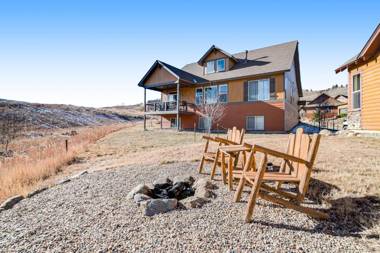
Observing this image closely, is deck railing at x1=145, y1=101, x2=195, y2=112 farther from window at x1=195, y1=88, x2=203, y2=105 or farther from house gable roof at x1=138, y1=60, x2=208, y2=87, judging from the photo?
house gable roof at x1=138, y1=60, x2=208, y2=87

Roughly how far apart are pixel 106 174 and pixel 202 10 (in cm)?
816

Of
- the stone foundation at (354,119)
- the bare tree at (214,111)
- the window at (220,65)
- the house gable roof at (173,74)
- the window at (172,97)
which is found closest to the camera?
the stone foundation at (354,119)

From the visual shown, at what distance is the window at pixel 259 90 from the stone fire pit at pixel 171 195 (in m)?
13.4

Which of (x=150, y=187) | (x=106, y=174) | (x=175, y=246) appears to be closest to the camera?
(x=175, y=246)

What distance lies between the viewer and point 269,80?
15906mm

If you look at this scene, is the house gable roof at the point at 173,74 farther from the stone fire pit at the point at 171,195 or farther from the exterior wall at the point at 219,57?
the stone fire pit at the point at 171,195

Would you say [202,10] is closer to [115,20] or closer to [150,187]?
[115,20]

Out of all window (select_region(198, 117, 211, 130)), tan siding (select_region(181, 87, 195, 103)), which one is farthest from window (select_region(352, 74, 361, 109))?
tan siding (select_region(181, 87, 195, 103))

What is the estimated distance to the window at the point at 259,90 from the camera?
1605 centimetres

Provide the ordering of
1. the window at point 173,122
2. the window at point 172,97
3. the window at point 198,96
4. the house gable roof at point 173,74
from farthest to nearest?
the window at point 173,122
the window at point 172,97
the window at point 198,96
the house gable roof at point 173,74

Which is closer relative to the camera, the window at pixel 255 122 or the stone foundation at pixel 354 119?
the stone foundation at pixel 354 119

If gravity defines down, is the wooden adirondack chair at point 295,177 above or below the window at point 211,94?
below

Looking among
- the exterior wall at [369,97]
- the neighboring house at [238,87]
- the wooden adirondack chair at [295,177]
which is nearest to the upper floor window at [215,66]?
the neighboring house at [238,87]

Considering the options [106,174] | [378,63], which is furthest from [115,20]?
[378,63]
